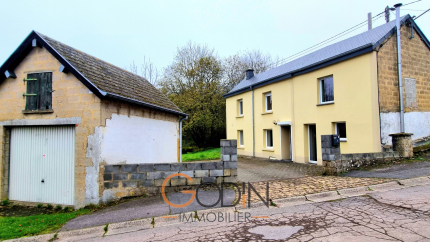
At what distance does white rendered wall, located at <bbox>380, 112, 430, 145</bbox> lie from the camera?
10172 millimetres

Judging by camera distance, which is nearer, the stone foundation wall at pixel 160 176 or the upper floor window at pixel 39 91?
the stone foundation wall at pixel 160 176

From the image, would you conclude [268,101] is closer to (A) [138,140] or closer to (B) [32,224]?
(A) [138,140]

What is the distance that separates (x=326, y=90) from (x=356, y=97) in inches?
77.8

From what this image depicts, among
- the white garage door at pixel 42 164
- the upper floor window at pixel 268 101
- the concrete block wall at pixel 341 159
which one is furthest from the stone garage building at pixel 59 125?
the upper floor window at pixel 268 101

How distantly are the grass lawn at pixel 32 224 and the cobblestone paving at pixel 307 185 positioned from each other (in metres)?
4.28

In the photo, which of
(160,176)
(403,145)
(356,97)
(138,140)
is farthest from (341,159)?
(138,140)

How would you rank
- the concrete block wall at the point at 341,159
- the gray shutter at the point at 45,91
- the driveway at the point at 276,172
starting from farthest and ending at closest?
the driveway at the point at 276,172
the concrete block wall at the point at 341,159
the gray shutter at the point at 45,91

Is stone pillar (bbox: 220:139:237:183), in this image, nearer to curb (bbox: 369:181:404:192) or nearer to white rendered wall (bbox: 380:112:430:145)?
curb (bbox: 369:181:404:192)

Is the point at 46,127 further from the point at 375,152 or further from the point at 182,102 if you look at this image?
the point at 182,102

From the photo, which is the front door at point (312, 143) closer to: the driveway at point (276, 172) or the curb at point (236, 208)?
the driveway at point (276, 172)

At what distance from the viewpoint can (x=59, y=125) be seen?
7164mm

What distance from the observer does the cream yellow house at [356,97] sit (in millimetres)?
10297

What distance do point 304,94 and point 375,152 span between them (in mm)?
5218

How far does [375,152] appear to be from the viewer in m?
9.39
